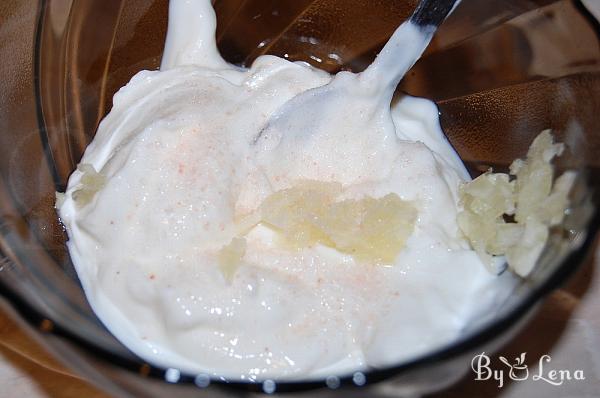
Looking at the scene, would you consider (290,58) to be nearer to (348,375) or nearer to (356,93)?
(356,93)

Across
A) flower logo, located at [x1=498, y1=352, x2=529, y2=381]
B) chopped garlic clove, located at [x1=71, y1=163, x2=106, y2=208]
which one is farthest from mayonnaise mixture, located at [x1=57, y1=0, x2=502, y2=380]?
flower logo, located at [x1=498, y1=352, x2=529, y2=381]

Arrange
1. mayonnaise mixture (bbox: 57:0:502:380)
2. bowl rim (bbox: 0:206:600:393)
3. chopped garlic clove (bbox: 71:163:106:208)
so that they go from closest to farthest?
bowl rim (bbox: 0:206:600:393) → mayonnaise mixture (bbox: 57:0:502:380) → chopped garlic clove (bbox: 71:163:106:208)

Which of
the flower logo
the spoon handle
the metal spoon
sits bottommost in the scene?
the flower logo

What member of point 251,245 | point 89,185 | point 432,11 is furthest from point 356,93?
point 89,185

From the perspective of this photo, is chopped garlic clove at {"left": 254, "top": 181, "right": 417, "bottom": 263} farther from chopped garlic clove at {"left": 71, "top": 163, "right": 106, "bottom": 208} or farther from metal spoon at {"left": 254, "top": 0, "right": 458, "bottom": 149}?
chopped garlic clove at {"left": 71, "top": 163, "right": 106, "bottom": 208}

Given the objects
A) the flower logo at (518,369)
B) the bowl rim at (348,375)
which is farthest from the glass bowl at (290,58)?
the flower logo at (518,369)

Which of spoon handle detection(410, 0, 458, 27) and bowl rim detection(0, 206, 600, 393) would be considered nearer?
bowl rim detection(0, 206, 600, 393)

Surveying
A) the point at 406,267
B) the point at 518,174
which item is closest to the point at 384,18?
the point at 518,174
